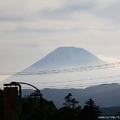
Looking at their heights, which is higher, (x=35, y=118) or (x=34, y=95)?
(x=34, y=95)

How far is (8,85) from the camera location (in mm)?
44938

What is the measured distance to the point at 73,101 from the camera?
106m

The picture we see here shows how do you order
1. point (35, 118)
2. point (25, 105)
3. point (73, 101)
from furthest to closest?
point (73, 101) → point (25, 105) → point (35, 118)

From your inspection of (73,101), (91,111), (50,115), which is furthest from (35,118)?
Result: (73,101)

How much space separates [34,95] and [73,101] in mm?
10381

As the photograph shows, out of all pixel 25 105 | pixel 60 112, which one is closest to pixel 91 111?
pixel 60 112

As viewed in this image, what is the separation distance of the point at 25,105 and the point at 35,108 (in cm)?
184

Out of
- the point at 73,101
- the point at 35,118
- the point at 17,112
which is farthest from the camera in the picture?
the point at 73,101

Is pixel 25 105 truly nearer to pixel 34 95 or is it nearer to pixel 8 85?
pixel 34 95

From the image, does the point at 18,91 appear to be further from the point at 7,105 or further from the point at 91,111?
the point at 91,111

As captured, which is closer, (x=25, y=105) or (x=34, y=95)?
(x=25, y=105)

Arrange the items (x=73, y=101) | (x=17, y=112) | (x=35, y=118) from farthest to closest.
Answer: (x=73, y=101), (x=35, y=118), (x=17, y=112)

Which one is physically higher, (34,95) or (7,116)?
(34,95)

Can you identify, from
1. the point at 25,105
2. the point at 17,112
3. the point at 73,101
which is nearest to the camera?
the point at 17,112
